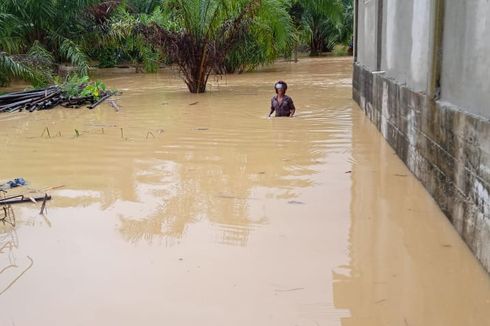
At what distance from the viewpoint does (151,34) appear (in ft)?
42.3

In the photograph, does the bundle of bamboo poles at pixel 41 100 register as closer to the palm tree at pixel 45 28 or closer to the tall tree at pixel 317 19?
the palm tree at pixel 45 28

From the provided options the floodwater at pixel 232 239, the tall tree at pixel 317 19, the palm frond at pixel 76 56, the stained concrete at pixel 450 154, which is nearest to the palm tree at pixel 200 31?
the palm frond at pixel 76 56

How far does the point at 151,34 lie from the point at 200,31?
1.17 m

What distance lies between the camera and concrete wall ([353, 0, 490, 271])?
318cm

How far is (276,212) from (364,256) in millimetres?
1004

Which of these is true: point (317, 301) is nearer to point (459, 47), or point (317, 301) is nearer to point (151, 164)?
point (459, 47)

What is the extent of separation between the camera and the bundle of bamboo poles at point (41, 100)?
10.8 metres

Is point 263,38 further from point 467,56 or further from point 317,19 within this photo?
point 317,19

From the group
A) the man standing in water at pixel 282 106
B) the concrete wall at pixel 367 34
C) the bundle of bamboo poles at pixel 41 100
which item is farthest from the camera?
the bundle of bamboo poles at pixel 41 100

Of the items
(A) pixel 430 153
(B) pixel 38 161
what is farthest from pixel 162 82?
(A) pixel 430 153

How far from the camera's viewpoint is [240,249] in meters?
3.58

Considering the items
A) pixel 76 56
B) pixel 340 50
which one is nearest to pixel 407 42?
pixel 76 56

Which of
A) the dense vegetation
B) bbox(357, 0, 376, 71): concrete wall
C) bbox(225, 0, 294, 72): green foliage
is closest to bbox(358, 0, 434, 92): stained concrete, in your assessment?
bbox(357, 0, 376, 71): concrete wall

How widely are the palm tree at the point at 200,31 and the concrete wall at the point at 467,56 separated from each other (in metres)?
9.25
